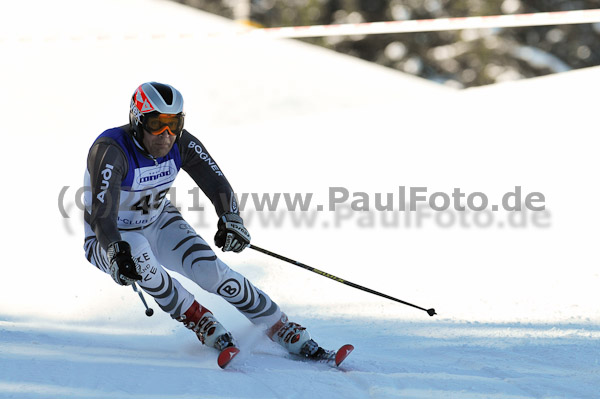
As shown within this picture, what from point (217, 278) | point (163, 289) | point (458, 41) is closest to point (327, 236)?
point (217, 278)

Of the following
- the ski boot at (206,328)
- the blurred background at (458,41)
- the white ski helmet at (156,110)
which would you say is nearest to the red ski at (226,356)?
the ski boot at (206,328)

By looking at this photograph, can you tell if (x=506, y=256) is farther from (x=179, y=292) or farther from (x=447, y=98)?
(x=447, y=98)

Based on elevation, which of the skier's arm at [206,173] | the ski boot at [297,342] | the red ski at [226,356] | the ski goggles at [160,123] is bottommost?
the red ski at [226,356]

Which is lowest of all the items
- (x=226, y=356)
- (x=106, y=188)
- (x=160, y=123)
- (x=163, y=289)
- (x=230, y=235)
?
(x=226, y=356)

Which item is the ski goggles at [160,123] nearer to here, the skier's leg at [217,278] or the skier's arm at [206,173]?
the skier's arm at [206,173]

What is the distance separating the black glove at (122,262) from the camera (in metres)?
3.60

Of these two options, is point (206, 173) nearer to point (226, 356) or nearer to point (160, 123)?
point (160, 123)

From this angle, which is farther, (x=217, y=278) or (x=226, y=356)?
(x=217, y=278)

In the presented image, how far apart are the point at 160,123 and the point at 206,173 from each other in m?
0.52

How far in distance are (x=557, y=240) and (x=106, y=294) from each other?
11.2 feet

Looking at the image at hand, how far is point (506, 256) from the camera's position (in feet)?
19.4

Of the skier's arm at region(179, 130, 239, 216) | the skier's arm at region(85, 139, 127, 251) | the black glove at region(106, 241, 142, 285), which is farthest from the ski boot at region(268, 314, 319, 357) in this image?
the skier's arm at region(85, 139, 127, 251)

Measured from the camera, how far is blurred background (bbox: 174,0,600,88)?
Answer: 25.3m

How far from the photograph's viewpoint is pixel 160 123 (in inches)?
150
